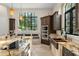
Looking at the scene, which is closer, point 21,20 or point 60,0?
point 60,0

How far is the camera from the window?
3.04 meters

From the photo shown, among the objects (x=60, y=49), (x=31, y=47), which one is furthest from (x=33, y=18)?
(x=60, y=49)

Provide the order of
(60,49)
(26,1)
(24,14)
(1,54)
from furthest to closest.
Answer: (24,14) → (60,49) → (26,1) → (1,54)

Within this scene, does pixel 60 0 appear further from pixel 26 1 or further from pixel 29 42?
pixel 29 42

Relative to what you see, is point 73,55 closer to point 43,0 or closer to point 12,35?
point 43,0

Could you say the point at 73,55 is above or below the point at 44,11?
below

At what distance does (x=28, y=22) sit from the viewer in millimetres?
3068

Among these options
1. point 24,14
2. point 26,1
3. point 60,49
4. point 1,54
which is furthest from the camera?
point 24,14

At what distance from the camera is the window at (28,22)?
304cm

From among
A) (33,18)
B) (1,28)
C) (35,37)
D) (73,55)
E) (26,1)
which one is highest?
(26,1)

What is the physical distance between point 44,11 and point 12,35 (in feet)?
2.90

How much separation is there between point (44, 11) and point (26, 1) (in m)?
0.67

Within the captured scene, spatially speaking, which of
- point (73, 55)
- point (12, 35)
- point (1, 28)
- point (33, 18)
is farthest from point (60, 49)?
point (1, 28)

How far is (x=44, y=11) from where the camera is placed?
125 inches
